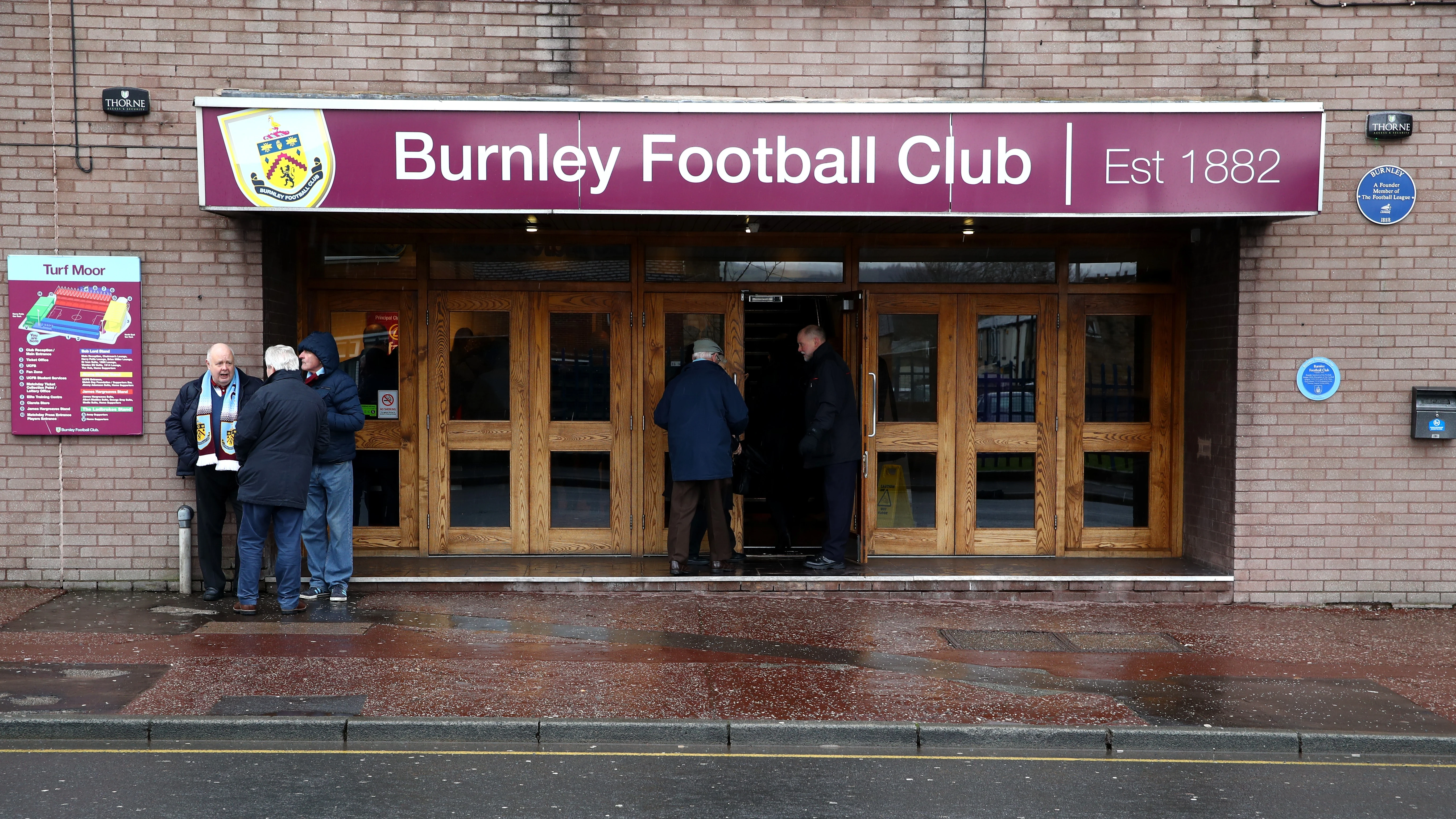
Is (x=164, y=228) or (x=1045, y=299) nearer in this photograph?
(x=164, y=228)

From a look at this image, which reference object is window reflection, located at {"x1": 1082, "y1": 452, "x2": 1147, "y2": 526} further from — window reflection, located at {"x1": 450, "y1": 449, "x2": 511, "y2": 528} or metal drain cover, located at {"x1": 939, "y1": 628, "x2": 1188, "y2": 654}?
window reflection, located at {"x1": 450, "y1": 449, "x2": 511, "y2": 528}

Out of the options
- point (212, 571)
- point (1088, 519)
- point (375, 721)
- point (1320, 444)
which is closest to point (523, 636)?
point (375, 721)

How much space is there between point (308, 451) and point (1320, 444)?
754 cm

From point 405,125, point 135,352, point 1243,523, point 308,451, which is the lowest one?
point 1243,523

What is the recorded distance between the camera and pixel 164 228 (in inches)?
360

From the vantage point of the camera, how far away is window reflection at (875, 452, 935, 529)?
10.6 m

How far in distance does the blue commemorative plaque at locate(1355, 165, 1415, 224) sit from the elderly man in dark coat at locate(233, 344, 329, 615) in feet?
25.8

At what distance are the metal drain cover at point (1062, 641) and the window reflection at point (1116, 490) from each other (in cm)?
223

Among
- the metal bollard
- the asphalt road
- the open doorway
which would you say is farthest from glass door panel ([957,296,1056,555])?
the metal bollard

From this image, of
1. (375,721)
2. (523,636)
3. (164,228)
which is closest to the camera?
(375,721)

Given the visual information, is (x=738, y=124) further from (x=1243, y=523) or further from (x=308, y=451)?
(x=1243, y=523)

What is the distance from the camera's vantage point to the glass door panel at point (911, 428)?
10461 mm

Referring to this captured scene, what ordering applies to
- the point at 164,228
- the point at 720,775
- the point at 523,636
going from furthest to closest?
the point at 164,228 → the point at 523,636 → the point at 720,775

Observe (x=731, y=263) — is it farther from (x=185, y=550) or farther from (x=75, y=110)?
(x=75, y=110)
